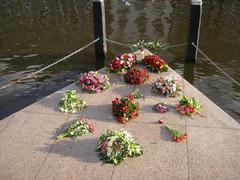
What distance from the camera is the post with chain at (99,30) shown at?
15.0m

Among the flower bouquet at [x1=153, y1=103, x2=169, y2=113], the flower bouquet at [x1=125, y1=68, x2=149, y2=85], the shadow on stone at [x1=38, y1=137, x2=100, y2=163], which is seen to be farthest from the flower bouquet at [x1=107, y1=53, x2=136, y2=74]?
the shadow on stone at [x1=38, y1=137, x2=100, y2=163]

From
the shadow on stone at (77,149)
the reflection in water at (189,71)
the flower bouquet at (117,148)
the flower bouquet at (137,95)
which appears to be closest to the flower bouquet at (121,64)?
the flower bouquet at (137,95)

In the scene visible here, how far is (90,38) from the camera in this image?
19141 mm

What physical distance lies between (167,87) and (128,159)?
12.0 feet

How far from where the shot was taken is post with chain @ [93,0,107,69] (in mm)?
14961

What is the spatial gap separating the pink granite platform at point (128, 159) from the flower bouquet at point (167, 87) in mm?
351

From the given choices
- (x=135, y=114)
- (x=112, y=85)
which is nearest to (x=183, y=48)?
(x=112, y=85)

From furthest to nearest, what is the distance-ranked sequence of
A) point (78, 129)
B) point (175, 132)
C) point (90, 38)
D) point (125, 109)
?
point (90, 38) < point (125, 109) < point (78, 129) < point (175, 132)

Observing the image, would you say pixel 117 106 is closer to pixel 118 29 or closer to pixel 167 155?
→ pixel 167 155

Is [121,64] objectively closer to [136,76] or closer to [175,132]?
[136,76]

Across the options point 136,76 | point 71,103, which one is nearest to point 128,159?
point 71,103

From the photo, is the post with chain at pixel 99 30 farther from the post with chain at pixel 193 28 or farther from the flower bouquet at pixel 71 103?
the flower bouquet at pixel 71 103

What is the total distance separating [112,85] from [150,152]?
398cm

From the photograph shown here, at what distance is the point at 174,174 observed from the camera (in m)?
7.89
